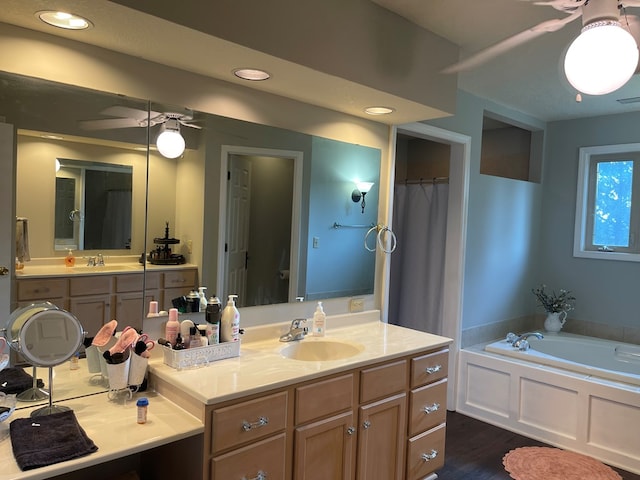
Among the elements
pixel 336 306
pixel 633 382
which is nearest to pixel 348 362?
pixel 336 306

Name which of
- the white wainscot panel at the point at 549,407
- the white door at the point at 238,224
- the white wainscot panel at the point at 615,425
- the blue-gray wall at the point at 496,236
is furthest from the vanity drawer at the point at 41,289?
the white wainscot panel at the point at 615,425

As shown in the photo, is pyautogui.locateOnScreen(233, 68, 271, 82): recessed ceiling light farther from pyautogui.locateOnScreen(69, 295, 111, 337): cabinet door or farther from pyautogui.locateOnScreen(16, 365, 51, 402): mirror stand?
pyautogui.locateOnScreen(16, 365, 51, 402): mirror stand

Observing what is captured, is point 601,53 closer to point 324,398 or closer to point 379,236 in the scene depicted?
point 324,398

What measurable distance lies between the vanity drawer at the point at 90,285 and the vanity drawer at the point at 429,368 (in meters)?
1.48

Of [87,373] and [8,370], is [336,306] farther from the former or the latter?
[8,370]

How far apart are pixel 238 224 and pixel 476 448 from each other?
228cm

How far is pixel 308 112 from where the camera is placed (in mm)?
2525

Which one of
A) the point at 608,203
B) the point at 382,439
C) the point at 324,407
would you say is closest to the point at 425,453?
the point at 382,439

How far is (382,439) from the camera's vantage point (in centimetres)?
224

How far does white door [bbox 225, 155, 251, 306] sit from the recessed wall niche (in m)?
3.04

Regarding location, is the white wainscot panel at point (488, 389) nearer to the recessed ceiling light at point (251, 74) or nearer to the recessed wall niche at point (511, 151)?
the recessed wall niche at point (511, 151)

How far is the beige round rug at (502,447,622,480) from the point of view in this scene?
2854 millimetres

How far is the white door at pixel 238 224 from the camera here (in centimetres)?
A: 226

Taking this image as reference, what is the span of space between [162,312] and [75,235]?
1.60 feet
